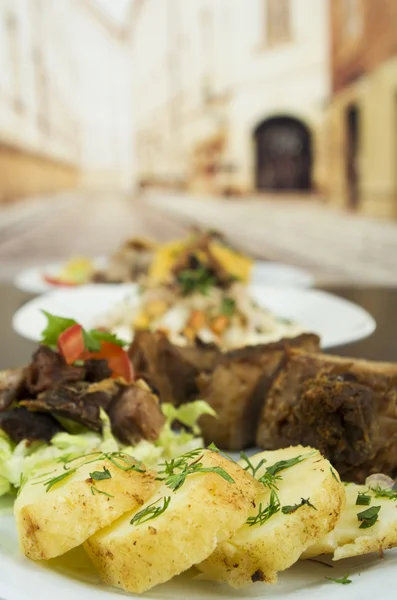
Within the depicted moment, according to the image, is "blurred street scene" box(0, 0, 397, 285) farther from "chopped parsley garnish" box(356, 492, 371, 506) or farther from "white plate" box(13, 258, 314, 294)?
"chopped parsley garnish" box(356, 492, 371, 506)

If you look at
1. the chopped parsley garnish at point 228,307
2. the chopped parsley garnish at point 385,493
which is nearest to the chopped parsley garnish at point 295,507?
the chopped parsley garnish at point 385,493

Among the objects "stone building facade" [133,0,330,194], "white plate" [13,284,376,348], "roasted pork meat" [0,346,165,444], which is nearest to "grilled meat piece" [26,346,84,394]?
"roasted pork meat" [0,346,165,444]

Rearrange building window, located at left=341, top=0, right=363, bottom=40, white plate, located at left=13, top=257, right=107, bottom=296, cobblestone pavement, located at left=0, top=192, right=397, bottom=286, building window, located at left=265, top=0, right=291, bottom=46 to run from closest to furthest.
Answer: white plate, located at left=13, top=257, right=107, bottom=296, cobblestone pavement, located at left=0, top=192, right=397, bottom=286, building window, located at left=341, top=0, right=363, bottom=40, building window, located at left=265, top=0, right=291, bottom=46

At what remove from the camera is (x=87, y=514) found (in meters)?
0.66

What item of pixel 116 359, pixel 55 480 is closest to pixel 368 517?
pixel 55 480

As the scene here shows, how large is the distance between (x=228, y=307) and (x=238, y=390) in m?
0.87

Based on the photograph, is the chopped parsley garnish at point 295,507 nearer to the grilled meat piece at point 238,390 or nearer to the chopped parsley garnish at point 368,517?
the chopped parsley garnish at point 368,517

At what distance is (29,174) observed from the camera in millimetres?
6750

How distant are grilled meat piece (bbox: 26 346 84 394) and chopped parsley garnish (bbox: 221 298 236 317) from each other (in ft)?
3.15

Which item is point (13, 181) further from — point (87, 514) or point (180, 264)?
point (87, 514)

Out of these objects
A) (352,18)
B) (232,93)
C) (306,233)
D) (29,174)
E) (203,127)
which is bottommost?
(306,233)

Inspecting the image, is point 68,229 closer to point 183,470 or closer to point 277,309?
point 277,309

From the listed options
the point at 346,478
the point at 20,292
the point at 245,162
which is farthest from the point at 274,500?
the point at 245,162

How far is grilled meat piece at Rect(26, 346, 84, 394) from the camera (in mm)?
901
